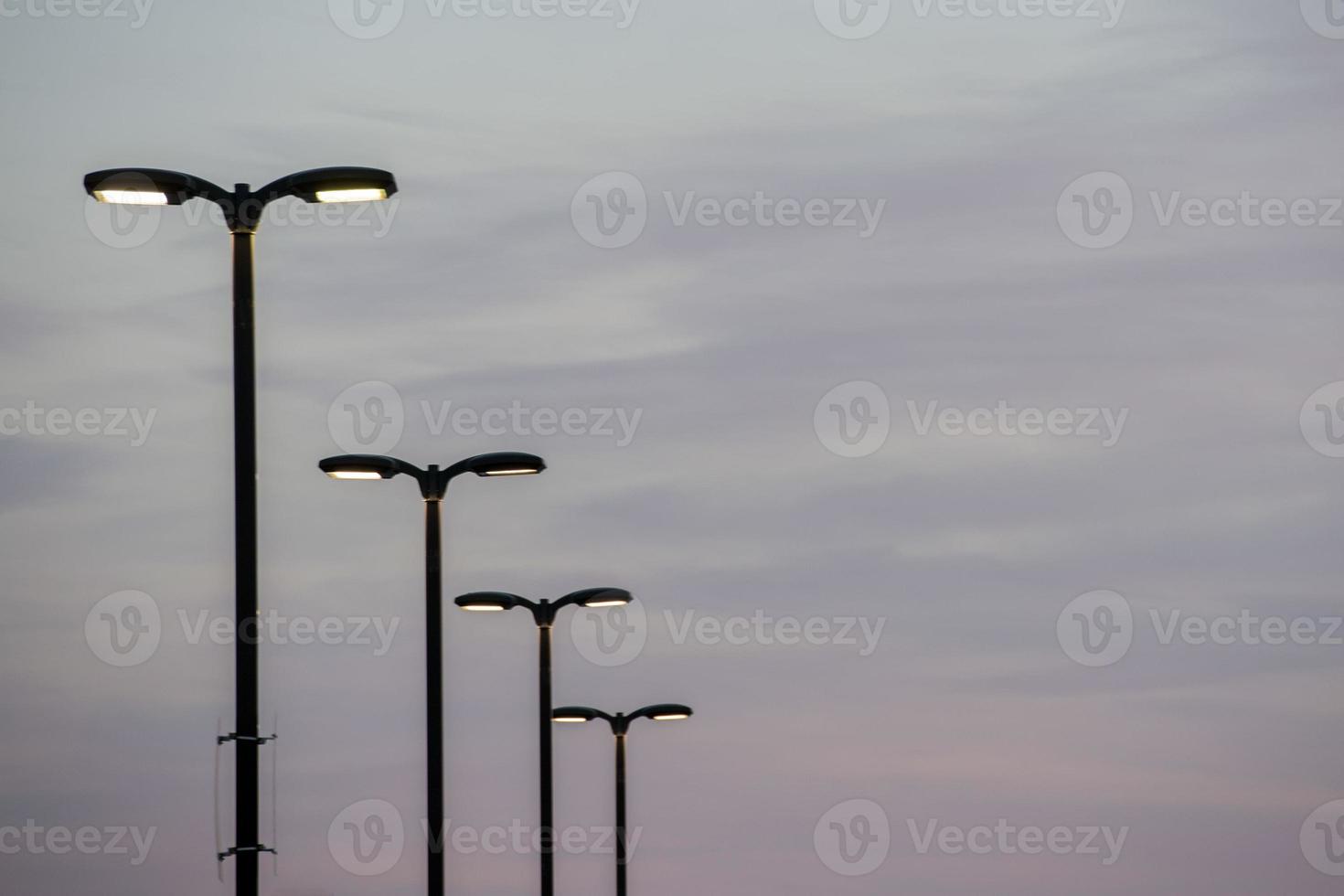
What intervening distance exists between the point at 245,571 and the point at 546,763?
13374mm

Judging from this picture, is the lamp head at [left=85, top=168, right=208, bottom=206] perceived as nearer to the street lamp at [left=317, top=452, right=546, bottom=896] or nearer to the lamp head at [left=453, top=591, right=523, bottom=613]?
the street lamp at [left=317, top=452, right=546, bottom=896]

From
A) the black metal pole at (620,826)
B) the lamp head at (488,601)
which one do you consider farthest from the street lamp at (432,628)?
the black metal pole at (620,826)

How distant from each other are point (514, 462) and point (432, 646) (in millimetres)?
2309

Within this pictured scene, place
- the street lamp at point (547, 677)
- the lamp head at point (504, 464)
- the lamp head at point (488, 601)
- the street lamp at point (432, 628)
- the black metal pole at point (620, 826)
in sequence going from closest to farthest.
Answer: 1. the street lamp at point (432, 628)
2. the lamp head at point (504, 464)
3. the lamp head at point (488, 601)
4. the street lamp at point (547, 677)
5. the black metal pole at point (620, 826)

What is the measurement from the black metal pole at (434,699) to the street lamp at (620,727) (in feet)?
40.6

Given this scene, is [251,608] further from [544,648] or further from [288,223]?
[288,223]

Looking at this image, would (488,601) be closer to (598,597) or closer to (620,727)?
(598,597)

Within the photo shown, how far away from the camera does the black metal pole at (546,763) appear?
26.2 m

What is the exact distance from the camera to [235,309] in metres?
14.1

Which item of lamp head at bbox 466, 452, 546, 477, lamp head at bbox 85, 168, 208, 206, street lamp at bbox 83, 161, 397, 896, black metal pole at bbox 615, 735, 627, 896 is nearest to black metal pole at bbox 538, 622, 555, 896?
lamp head at bbox 466, 452, 546, 477

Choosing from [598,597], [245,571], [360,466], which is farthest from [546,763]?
[245,571]

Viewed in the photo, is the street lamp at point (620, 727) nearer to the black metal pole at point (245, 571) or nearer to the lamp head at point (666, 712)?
the lamp head at point (666, 712)

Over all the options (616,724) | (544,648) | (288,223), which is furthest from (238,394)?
(288,223)

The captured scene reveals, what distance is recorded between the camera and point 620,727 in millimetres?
33750
